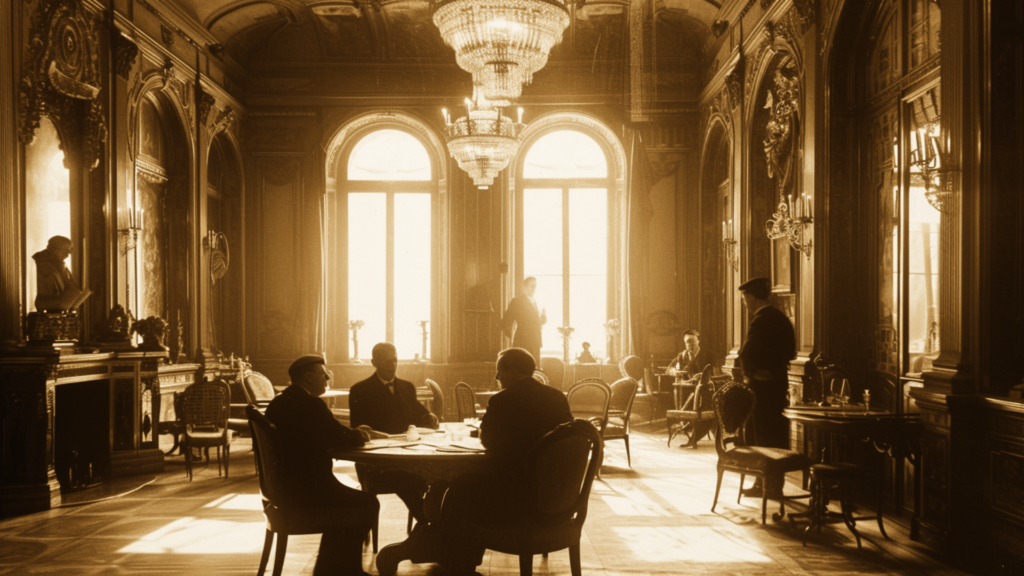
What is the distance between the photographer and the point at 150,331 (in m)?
8.03

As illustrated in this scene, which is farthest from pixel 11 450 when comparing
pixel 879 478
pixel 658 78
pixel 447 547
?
pixel 658 78

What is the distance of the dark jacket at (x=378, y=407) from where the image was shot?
16.9ft

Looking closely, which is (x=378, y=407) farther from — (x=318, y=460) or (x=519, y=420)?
(x=519, y=420)

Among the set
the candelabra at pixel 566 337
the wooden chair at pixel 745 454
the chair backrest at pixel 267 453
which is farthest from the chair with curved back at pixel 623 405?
the chair backrest at pixel 267 453

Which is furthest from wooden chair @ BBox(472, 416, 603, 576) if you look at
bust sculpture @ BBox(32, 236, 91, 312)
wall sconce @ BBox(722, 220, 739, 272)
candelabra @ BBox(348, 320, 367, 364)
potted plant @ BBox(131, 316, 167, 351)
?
candelabra @ BBox(348, 320, 367, 364)

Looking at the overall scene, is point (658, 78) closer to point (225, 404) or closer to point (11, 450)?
point (225, 404)

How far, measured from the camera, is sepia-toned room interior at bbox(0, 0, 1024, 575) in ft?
15.9

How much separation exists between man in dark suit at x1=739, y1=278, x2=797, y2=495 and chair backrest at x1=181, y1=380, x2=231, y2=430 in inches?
179

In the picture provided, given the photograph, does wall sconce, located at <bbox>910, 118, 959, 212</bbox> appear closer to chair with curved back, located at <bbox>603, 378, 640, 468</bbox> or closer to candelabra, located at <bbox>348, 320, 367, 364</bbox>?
chair with curved back, located at <bbox>603, 378, 640, 468</bbox>

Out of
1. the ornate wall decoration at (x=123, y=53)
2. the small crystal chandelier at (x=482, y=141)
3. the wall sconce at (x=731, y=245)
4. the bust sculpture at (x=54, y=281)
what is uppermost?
the ornate wall decoration at (x=123, y=53)

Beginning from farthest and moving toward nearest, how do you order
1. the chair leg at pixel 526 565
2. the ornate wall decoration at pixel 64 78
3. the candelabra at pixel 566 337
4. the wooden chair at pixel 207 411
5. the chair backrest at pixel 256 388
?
the candelabra at pixel 566 337 → the chair backrest at pixel 256 388 → the wooden chair at pixel 207 411 → the ornate wall decoration at pixel 64 78 → the chair leg at pixel 526 565

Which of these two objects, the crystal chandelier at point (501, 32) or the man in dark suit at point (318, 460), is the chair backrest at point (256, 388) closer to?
the crystal chandelier at point (501, 32)

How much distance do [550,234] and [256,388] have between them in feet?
17.1

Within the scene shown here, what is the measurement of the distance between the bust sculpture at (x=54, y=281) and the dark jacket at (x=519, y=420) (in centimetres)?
445
